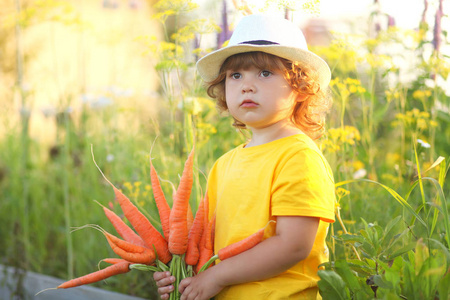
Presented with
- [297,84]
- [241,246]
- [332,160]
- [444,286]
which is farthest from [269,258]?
[332,160]

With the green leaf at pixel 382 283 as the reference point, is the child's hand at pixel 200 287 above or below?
below

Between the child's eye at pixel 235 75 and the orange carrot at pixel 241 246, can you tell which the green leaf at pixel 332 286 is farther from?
the child's eye at pixel 235 75

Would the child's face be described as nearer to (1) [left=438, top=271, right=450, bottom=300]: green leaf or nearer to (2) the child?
(2) the child

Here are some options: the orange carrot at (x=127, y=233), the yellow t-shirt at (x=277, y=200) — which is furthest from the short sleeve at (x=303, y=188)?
the orange carrot at (x=127, y=233)

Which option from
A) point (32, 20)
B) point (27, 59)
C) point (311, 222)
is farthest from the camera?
point (27, 59)

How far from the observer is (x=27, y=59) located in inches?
216

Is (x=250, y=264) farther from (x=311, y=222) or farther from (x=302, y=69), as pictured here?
(x=302, y=69)

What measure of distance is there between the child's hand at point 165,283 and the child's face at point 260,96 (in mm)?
506

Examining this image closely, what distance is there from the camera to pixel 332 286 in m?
1.18

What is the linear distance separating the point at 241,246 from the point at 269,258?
0.08m

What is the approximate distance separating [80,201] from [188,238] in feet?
6.02

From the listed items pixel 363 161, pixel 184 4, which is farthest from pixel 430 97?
pixel 184 4

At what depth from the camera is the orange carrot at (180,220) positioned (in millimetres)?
1367

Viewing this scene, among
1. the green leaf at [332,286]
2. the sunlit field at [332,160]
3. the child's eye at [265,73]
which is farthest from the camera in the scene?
the child's eye at [265,73]
